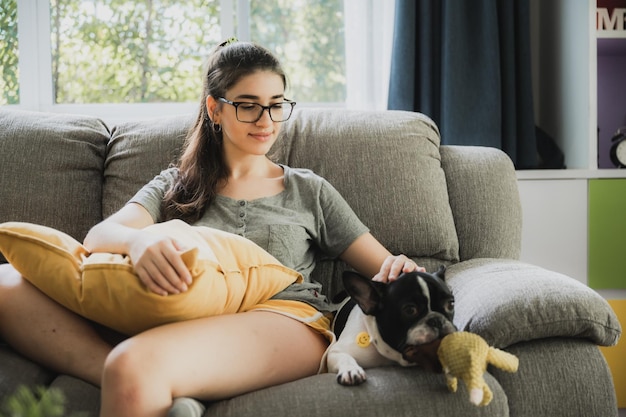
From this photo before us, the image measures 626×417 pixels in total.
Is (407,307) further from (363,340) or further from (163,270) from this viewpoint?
(163,270)

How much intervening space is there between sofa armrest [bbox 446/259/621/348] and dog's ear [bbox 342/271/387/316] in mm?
193

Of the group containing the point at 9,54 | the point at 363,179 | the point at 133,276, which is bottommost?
the point at 133,276

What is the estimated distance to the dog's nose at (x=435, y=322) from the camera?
4.40ft

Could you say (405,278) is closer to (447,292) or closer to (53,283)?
(447,292)

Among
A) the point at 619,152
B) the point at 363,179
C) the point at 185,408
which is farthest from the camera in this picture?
the point at 619,152

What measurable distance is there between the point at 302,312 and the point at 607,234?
1.53 m

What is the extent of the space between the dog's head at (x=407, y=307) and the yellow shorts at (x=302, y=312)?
0.41 feet

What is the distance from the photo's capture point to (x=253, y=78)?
5.73 ft

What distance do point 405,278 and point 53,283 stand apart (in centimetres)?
72

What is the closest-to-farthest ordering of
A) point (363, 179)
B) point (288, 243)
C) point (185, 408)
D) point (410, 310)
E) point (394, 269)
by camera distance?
point (185, 408) < point (410, 310) < point (394, 269) < point (288, 243) < point (363, 179)

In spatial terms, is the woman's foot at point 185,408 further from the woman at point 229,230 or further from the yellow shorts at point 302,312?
the yellow shorts at point 302,312

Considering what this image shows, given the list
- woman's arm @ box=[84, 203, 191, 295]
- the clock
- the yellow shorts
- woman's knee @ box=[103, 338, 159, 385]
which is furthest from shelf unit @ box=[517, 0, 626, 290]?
woman's knee @ box=[103, 338, 159, 385]

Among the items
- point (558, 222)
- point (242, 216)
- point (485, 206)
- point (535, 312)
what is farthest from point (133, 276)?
point (558, 222)

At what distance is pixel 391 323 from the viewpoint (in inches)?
56.4
